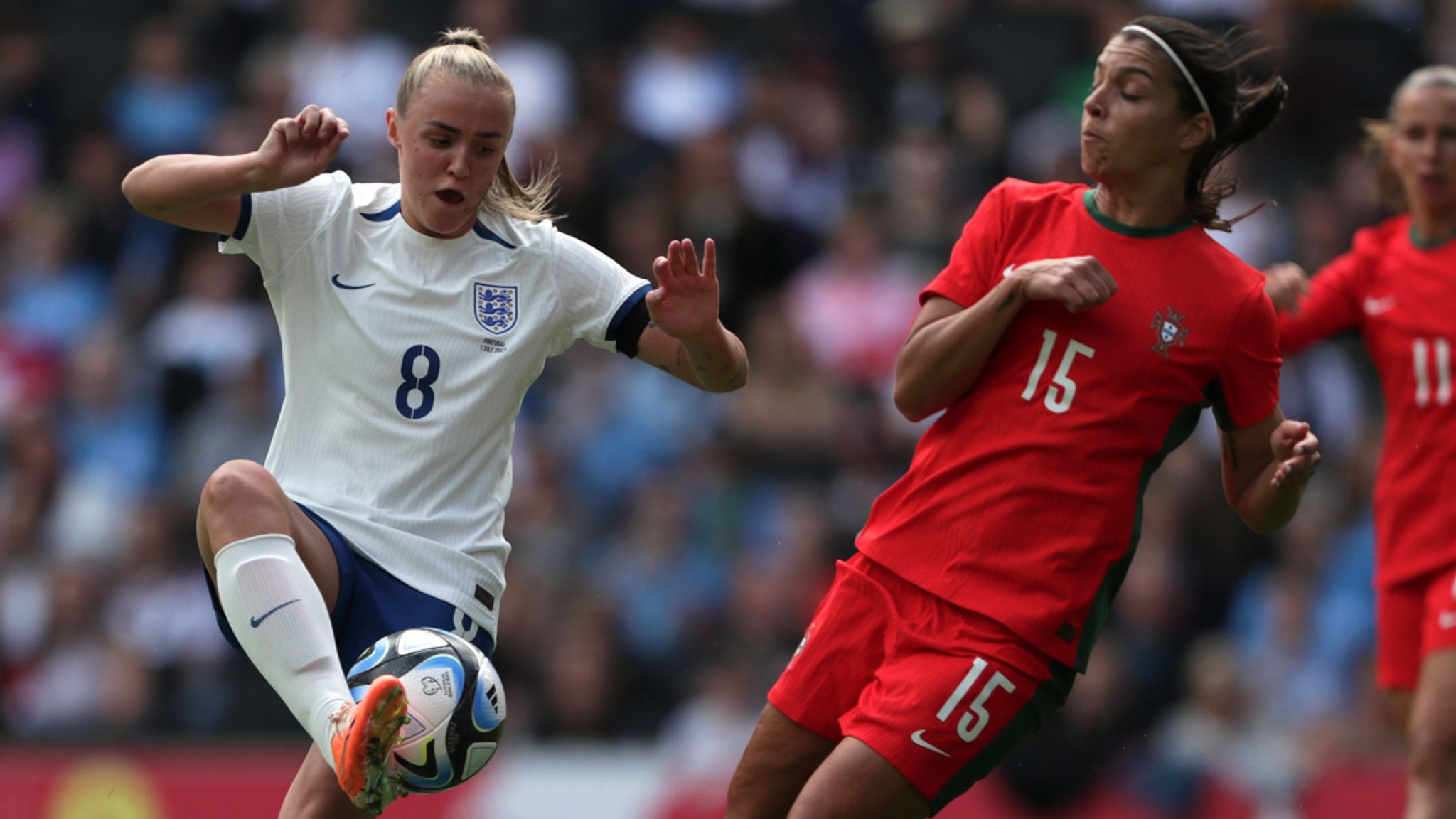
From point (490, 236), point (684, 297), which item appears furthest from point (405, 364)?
point (684, 297)

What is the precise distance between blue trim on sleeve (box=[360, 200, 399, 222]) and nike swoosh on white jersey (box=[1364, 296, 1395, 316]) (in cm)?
346

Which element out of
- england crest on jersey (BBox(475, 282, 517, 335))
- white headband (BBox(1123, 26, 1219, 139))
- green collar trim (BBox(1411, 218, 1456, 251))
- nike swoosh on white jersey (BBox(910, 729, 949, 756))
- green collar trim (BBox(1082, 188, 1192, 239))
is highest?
white headband (BBox(1123, 26, 1219, 139))

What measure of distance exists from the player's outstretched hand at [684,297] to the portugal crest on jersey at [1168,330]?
1.18m

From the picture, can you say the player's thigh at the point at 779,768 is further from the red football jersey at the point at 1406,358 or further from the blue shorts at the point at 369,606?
the red football jersey at the point at 1406,358

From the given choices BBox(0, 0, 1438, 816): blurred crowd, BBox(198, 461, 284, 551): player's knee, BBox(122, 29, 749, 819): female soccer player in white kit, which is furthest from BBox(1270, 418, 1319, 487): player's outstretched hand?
BBox(0, 0, 1438, 816): blurred crowd

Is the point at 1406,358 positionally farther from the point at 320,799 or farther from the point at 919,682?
the point at 320,799

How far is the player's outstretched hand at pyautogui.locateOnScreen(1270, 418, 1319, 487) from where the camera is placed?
4520mm

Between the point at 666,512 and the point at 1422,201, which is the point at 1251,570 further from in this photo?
the point at 1422,201

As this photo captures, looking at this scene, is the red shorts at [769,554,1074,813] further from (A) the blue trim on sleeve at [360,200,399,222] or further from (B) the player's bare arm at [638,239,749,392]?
(A) the blue trim on sleeve at [360,200,399,222]

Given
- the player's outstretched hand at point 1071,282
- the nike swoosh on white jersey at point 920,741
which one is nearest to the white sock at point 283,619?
the nike swoosh on white jersey at point 920,741

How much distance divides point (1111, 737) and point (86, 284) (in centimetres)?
692

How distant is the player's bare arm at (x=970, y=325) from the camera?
14.5ft

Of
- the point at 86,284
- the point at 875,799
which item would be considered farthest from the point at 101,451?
the point at 875,799

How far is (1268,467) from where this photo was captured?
4727mm
